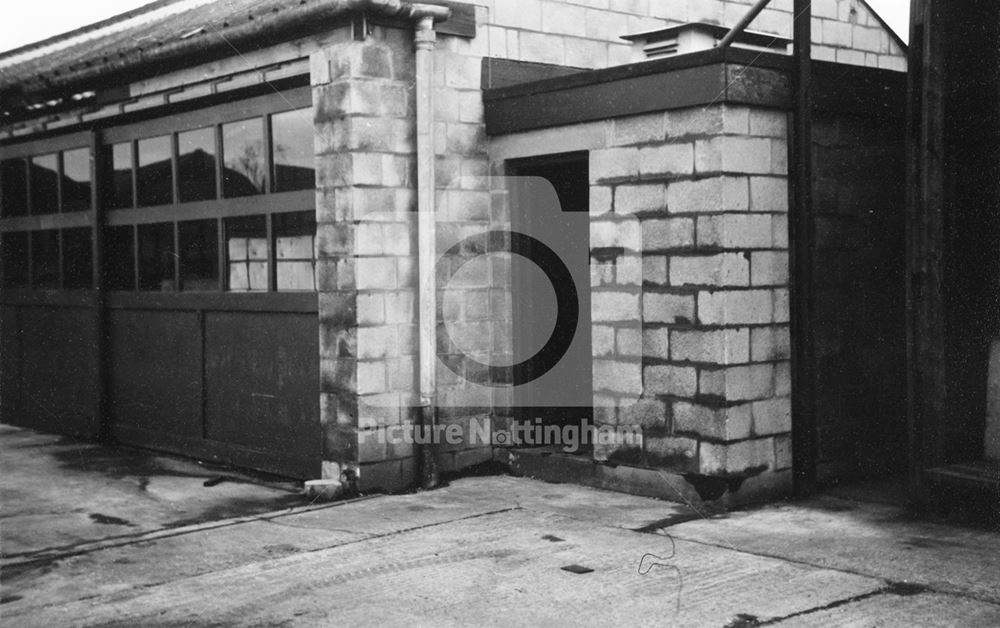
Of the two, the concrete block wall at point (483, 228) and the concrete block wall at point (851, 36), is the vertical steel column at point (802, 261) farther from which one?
the concrete block wall at point (851, 36)

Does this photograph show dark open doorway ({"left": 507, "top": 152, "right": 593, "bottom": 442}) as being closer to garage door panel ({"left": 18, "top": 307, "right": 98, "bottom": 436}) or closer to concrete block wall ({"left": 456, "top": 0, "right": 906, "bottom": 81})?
concrete block wall ({"left": 456, "top": 0, "right": 906, "bottom": 81})

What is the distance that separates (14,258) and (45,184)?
113 cm

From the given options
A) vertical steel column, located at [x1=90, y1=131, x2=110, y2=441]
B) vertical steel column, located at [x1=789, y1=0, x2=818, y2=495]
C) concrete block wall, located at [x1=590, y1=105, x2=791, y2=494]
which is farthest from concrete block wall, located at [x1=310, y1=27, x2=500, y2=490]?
vertical steel column, located at [x1=90, y1=131, x2=110, y2=441]

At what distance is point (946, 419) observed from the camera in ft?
21.5

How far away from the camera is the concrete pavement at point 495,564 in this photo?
4938 mm

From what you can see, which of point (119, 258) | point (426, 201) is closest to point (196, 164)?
point (119, 258)

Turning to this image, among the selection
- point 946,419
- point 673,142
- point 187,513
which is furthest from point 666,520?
point 187,513

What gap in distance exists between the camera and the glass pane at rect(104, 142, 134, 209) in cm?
990

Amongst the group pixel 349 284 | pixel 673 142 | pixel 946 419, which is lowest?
pixel 946 419

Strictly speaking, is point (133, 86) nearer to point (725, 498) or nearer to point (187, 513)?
point (187, 513)

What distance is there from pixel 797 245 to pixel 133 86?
582 centimetres

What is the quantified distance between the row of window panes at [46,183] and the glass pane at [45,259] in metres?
0.25

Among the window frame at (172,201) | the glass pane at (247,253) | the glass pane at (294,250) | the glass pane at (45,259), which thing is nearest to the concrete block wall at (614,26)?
the window frame at (172,201)

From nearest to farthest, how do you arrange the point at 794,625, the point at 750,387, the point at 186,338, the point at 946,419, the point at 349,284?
1. the point at 794,625
2. the point at 946,419
3. the point at 750,387
4. the point at 349,284
5. the point at 186,338
